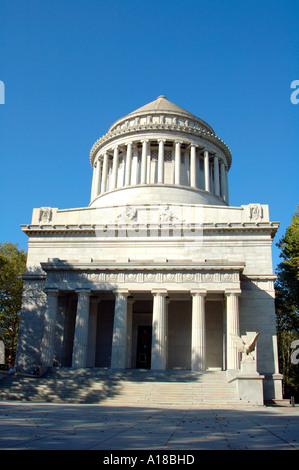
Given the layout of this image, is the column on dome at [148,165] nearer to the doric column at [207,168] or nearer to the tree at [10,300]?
the doric column at [207,168]

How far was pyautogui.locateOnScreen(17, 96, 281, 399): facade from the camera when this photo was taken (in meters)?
32.6

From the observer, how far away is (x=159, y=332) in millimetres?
31750

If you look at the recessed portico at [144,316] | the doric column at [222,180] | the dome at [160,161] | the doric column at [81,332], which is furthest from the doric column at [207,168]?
the doric column at [81,332]

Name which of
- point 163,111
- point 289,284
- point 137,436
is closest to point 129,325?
point 289,284

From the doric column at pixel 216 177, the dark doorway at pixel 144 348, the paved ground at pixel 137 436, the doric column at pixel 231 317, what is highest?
the doric column at pixel 216 177

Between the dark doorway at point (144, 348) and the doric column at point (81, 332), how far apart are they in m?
6.53

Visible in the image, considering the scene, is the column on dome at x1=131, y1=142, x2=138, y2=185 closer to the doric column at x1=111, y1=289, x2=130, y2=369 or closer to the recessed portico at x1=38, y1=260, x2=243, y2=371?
the recessed portico at x1=38, y1=260, x2=243, y2=371

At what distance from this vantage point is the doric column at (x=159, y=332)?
3109cm

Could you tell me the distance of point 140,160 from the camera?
177 feet

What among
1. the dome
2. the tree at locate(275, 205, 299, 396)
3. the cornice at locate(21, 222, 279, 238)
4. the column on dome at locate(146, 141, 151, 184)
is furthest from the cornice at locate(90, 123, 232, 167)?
the cornice at locate(21, 222, 279, 238)

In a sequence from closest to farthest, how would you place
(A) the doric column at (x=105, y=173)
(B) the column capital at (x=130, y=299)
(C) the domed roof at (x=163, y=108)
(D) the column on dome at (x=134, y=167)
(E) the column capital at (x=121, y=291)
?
(E) the column capital at (x=121, y=291)
(B) the column capital at (x=130, y=299)
(D) the column on dome at (x=134, y=167)
(A) the doric column at (x=105, y=173)
(C) the domed roof at (x=163, y=108)

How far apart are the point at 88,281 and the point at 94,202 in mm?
21439

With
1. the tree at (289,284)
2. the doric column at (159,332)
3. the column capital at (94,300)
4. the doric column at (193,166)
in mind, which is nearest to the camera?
the doric column at (159,332)
